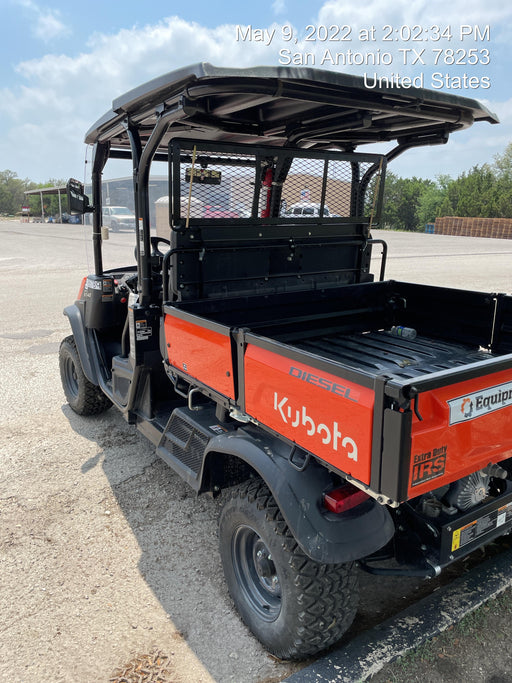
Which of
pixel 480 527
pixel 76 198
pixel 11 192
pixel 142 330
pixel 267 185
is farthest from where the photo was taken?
pixel 11 192

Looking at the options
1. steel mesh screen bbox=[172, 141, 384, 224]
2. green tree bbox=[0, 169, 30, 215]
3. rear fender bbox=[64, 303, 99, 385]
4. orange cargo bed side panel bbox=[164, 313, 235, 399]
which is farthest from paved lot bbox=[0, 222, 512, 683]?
green tree bbox=[0, 169, 30, 215]

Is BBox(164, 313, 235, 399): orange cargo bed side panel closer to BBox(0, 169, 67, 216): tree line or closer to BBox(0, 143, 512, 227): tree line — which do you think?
BBox(0, 143, 512, 227): tree line

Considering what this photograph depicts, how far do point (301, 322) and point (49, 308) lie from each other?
24.1 ft

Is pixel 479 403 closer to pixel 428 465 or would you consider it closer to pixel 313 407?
pixel 428 465

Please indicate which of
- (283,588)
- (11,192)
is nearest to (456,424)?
Answer: (283,588)

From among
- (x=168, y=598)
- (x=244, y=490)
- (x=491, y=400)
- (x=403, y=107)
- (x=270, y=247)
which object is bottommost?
(x=168, y=598)

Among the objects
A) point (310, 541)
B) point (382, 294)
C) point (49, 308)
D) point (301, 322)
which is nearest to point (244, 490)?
point (310, 541)

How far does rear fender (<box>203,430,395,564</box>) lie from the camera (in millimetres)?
2002

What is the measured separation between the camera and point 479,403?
1.92 metres

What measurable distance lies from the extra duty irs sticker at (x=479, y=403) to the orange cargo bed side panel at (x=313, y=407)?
32 centimetres

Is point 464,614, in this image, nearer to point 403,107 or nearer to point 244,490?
point 244,490

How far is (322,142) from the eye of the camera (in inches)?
158

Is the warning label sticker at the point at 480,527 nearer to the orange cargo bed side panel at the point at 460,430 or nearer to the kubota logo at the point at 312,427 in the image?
the orange cargo bed side panel at the point at 460,430

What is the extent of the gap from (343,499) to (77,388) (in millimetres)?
3358
